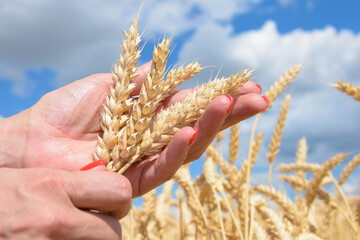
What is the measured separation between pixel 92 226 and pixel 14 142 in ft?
2.78

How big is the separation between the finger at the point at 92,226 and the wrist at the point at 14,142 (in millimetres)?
748

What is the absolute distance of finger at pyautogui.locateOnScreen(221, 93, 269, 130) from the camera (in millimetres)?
1433

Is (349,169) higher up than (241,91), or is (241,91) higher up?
(349,169)

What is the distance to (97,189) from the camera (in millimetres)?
1200

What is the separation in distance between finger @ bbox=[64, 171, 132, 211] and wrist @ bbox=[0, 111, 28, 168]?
72 cm

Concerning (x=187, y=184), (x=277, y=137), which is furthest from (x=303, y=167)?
(x=187, y=184)

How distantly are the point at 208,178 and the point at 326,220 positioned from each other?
1264 millimetres

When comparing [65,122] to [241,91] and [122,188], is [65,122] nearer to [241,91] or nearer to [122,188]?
[122,188]

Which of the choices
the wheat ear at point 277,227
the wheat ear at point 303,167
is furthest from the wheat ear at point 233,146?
the wheat ear at point 303,167

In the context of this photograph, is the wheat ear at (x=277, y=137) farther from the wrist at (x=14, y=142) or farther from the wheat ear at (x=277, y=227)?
the wrist at (x=14, y=142)

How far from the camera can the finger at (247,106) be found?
1.43 metres

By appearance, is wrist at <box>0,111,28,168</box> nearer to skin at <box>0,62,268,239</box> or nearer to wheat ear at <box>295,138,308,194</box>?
skin at <box>0,62,268,239</box>

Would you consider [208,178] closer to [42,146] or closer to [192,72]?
[192,72]

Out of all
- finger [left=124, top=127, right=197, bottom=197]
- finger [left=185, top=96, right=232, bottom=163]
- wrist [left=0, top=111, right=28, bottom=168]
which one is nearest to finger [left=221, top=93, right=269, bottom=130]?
finger [left=185, top=96, right=232, bottom=163]
